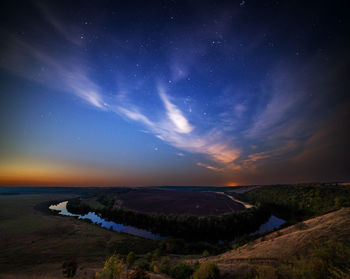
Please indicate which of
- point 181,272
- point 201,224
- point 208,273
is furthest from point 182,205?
point 208,273

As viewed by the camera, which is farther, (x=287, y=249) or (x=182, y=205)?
(x=182, y=205)

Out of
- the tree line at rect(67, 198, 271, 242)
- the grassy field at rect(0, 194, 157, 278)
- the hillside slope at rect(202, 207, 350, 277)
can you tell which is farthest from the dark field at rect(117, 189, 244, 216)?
the hillside slope at rect(202, 207, 350, 277)

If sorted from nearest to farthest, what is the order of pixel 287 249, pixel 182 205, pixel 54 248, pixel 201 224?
pixel 287 249 → pixel 54 248 → pixel 201 224 → pixel 182 205

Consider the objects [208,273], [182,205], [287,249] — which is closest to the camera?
[208,273]

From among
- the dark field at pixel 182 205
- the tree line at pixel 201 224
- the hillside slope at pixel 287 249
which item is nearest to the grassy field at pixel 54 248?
the tree line at pixel 201 224

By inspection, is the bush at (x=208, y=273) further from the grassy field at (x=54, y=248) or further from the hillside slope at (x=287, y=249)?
the grassy field at (x=54, y=248)

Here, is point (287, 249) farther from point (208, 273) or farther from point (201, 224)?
point (201, 224)

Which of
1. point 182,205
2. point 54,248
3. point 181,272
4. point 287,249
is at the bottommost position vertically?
point 182,205

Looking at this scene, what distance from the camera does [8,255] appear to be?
1945cm

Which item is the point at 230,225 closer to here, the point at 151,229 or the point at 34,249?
the point at 151,229

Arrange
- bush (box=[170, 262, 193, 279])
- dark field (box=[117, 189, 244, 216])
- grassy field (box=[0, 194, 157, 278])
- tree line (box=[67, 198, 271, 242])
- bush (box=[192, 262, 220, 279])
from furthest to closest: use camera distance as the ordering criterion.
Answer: dark field (box=[117, 189, 244, 216])
tree line (box=[67, 198, 271, 242])
grassy field (box=[0, 194, 157, 278])
bush (box=[170, 262, 193, 279])
bush (box=[192, 262, 220, 279])

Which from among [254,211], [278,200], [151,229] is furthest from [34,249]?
[278,200]

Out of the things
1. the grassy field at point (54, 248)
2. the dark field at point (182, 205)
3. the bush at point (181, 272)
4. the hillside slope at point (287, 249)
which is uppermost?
the hillside slope at point (287, 249)

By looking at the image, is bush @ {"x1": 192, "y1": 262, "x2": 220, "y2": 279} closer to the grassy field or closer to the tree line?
A: the grassy field
